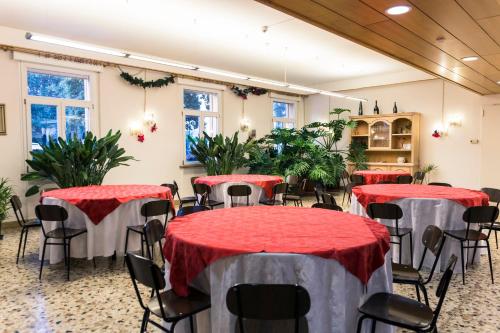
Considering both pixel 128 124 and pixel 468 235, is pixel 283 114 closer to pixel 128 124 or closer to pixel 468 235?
pixel 128 124

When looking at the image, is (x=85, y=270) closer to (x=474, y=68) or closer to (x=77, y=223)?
(x=77, y=223)

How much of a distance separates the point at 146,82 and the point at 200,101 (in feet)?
5.49

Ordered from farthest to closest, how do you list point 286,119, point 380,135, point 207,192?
point 286,119
point 380,135
point 207,192

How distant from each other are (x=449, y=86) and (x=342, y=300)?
878 cm

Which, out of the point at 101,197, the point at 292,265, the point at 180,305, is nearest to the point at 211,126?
the point at 101,197

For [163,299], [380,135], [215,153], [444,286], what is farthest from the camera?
[380,135]

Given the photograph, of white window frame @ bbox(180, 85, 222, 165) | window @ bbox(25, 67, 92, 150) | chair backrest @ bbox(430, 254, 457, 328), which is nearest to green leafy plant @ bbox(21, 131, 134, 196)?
window @ bbox(25, 67, 92, 150)

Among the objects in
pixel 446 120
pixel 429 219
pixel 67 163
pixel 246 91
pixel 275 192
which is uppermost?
pixel 246 91

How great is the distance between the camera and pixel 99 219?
13.2ft

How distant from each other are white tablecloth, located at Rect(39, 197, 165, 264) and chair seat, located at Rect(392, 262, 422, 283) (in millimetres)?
2911

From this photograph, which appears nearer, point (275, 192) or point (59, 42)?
point (59, 42)

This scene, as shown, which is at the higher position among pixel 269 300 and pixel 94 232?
pixel 269 300

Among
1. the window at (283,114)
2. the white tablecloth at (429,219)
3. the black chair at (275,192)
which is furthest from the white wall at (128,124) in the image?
the white tablecloth at (429,219)

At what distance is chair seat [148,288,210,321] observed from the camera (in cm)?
206
